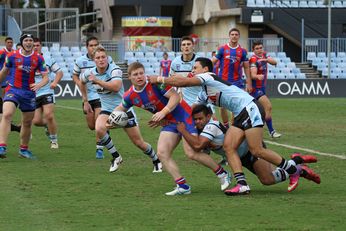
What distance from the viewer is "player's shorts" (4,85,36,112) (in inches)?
634

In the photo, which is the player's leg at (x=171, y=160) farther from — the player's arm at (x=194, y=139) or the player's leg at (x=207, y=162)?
the player's arm at (x=194, y=139)

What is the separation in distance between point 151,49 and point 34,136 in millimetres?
29371

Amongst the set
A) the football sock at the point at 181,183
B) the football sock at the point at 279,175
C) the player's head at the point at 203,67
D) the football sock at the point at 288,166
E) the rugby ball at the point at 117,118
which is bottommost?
the football sock at the point at 181,183

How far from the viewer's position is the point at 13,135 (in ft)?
72.3

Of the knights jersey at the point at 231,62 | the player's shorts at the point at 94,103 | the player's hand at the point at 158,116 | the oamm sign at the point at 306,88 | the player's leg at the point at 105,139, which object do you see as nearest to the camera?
the player's hand at the point at 158,116

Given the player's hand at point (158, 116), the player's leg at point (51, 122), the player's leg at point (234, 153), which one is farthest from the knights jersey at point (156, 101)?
the player's leg at point (51, 122)

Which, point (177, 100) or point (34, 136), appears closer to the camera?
point (177, 100)

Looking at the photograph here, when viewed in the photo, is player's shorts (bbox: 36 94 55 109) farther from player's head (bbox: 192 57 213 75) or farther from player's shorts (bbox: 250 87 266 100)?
player's head (bbox: 192 57 213 75)

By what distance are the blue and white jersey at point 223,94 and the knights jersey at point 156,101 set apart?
40cm

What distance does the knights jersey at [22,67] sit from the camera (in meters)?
16.0

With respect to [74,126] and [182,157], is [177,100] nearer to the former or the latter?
[182,157]

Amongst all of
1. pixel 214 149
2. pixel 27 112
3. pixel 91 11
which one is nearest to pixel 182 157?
pixel 27 112

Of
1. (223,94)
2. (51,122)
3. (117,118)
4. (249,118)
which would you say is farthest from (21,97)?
(249,118)

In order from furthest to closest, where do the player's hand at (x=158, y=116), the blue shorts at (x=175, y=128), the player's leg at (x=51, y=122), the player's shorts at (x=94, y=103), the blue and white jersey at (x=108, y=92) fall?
the player's leg at (x=51, y=122) < the player's shorts at (x=94, y=103) < the blue and white jersey at (x=108, y=92) < the blue shorts at (x=175, y=128) < the player's hand at (x=158, y=116)
